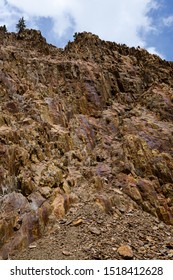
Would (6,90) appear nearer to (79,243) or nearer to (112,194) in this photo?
(112,194)

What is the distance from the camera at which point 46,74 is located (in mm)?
37781

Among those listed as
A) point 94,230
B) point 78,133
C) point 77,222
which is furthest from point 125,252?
point 78,133

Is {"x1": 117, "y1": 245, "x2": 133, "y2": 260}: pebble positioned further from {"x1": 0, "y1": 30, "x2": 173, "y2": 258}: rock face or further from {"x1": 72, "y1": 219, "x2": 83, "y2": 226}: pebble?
{"x1": 0, "y1": 30, "x2": 173, "y2": 258}: rock face

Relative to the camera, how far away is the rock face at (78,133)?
21281 mm

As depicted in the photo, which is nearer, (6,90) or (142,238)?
(142,238)

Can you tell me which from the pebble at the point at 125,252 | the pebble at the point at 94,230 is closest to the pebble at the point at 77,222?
the pebble at the point at 94,230

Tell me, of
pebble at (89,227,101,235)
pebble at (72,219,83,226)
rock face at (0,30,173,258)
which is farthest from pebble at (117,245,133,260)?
rock face at (0,30,173,258)

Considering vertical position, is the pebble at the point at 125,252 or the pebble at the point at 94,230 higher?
the pebble at the point at 94,230

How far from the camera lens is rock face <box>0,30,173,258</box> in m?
21.3

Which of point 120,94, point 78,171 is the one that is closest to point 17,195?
point 78,171

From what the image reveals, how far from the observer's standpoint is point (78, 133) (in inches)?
1232

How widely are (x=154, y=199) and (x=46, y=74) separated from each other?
21267mm

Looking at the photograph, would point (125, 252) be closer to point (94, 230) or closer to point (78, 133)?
point (94, 230)

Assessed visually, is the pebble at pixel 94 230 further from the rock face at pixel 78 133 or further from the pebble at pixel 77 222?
the rock face at pixel 78 133
